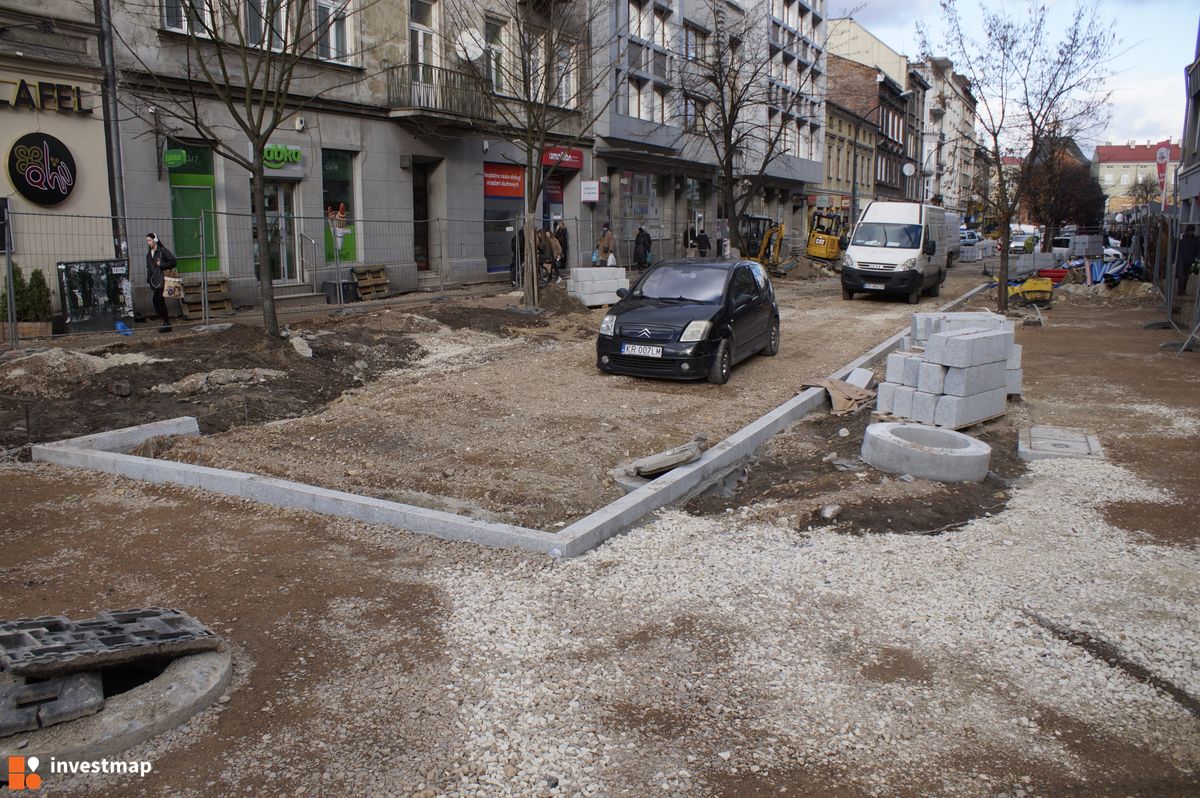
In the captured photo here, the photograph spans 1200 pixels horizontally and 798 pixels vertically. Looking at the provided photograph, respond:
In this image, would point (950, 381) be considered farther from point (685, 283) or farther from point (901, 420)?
point (685, 283)

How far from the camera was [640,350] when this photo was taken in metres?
11.8

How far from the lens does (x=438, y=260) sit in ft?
77.7

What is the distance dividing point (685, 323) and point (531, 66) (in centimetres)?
1505

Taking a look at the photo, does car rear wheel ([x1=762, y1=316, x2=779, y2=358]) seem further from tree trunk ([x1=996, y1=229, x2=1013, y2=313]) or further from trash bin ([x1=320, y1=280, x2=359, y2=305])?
tree trunk ([x1=996, y1=229, x2=1013, y2=313])

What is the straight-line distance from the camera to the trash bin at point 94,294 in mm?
14258

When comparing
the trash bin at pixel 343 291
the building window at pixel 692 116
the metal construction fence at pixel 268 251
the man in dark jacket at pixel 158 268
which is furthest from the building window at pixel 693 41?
the man in dark jacket at pixel 158 268

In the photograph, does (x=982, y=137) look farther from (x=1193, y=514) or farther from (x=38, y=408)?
(x=38, y=408)

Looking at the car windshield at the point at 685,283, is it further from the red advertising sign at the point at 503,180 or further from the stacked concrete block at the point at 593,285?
the red advertising sign at the point at 503,180

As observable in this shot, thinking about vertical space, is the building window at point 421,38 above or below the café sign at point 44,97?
above

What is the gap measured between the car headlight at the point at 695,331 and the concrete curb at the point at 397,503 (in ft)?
8.51

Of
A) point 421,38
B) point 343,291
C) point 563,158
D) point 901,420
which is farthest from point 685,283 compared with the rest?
point 563,158

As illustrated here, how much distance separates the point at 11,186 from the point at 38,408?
7373mm

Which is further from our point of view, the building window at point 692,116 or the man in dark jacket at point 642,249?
the building window at point 692,116

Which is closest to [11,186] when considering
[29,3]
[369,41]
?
[29,3]
